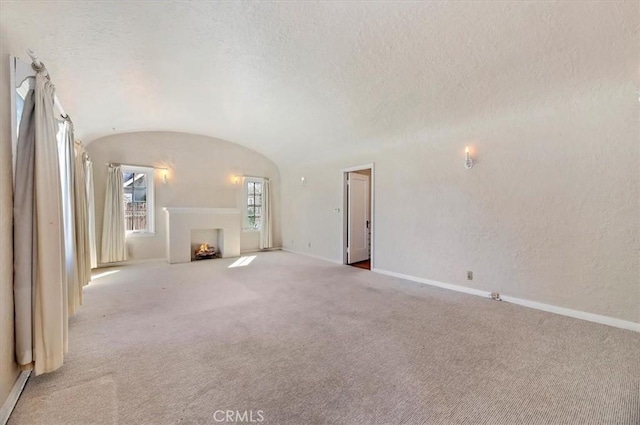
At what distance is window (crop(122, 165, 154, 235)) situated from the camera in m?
6.01

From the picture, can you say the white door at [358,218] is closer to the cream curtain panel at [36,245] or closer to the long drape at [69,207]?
the long drape at [69,207]

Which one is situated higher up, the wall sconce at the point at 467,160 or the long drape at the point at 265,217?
the wall sconce at the point at 467,160

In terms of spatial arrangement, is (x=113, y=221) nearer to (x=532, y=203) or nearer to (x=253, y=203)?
(x=253, y=203)

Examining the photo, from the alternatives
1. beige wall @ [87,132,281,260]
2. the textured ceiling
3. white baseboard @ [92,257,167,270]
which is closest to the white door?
the textured ceiling

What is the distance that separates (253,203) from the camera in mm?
7684

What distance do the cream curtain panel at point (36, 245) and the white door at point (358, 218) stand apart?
4.78 meters

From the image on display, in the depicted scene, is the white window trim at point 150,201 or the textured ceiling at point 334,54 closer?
the textured ceiling at point 334,54

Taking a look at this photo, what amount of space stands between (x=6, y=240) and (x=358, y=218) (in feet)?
17.4

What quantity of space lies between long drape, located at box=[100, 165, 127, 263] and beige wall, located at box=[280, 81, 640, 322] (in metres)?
5.48

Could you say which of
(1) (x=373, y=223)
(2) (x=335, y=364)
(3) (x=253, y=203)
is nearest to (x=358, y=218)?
(1) (x=373, y=223)

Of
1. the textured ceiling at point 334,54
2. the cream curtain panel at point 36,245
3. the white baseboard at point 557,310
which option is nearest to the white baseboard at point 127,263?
the textured ceiling at point 334,54

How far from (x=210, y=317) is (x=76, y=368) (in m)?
1.12

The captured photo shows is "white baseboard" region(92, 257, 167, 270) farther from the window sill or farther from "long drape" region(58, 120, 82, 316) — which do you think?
"long drape" region(58, 120, 82, 316)
